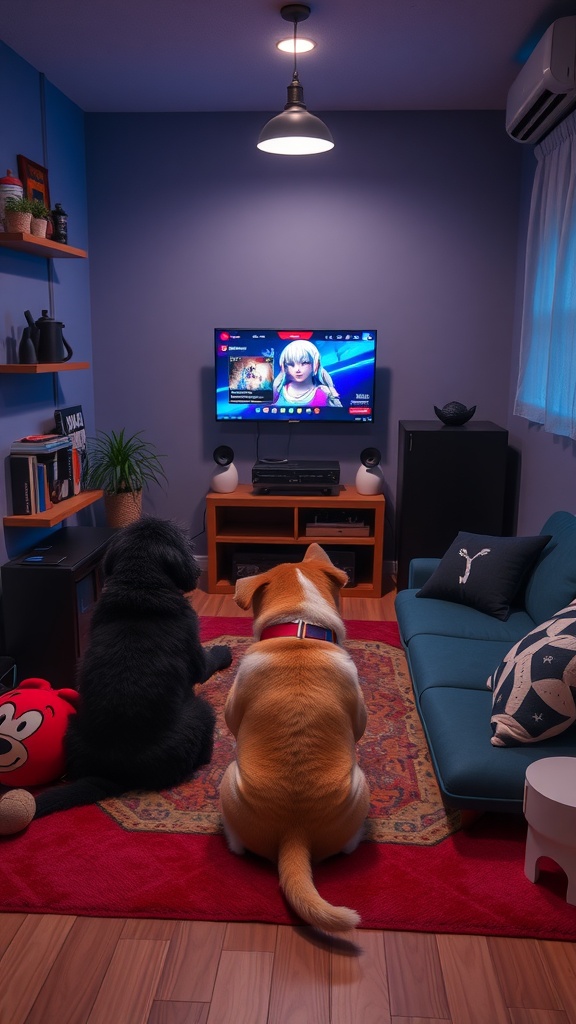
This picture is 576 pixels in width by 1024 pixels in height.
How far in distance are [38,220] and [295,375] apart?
175cm

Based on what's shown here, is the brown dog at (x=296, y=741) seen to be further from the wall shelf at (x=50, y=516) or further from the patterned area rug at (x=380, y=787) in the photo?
the wall shelf at (x=50, y=516)

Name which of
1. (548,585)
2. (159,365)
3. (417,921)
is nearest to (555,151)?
(548,585)

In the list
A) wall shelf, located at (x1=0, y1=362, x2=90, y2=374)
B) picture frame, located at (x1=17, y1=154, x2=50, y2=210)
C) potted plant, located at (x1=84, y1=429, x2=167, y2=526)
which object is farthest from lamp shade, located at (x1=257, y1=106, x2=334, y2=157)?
potted plant, located at (x1=84, y1=429, x2=167, y2=526)

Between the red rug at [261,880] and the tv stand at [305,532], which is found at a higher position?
the tv stand at [305,532]

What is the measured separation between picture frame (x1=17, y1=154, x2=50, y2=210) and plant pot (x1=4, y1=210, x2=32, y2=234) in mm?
481

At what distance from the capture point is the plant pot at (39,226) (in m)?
3.52

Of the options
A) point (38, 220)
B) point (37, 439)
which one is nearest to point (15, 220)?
point (38, 220)

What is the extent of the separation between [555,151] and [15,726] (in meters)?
3.49

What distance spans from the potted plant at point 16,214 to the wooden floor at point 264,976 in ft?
8.70

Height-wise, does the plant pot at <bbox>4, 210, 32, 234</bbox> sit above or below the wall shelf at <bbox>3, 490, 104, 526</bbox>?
above

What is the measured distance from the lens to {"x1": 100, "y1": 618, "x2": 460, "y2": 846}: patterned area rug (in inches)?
95.5

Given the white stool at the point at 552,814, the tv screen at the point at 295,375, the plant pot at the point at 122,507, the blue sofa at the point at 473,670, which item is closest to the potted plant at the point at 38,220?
the tv screen at the point at 295,375

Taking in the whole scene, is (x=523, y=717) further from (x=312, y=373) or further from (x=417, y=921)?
(x=312, y=373)

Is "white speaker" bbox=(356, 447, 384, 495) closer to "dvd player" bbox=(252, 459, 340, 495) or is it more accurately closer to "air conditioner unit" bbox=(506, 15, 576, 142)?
"dvd player" bbox=(252, 459, 340, 495)
